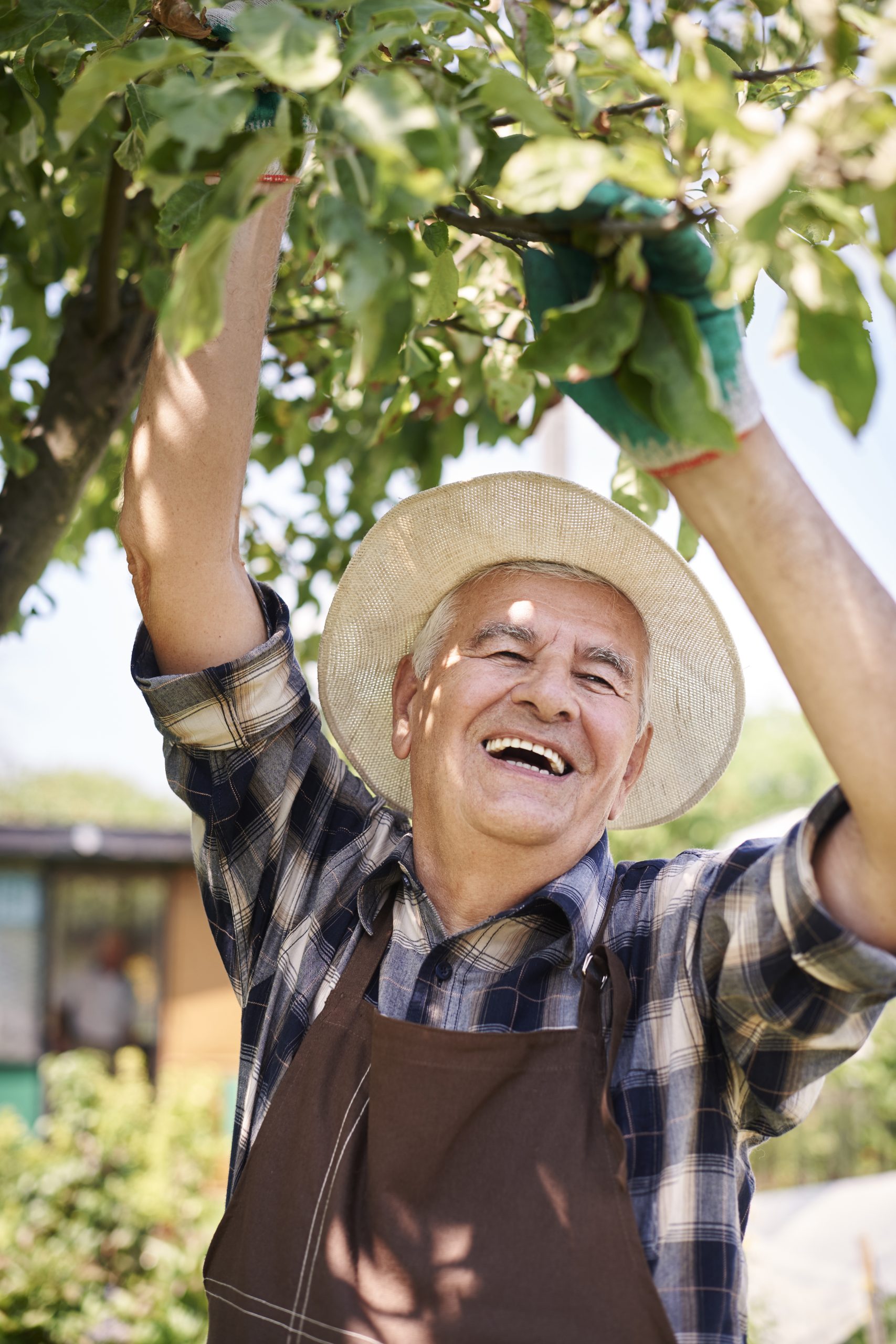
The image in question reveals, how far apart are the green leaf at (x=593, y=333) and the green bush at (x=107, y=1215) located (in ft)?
14.6

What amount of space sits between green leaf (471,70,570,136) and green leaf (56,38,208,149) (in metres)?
0.26

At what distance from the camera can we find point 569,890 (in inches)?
63.3

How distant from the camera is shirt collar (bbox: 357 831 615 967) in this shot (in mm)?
1571

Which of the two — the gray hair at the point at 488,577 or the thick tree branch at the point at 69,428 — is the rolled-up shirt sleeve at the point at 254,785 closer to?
the gray hair at the point at 488,577

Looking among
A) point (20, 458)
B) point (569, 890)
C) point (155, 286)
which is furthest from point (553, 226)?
point (20, 458)

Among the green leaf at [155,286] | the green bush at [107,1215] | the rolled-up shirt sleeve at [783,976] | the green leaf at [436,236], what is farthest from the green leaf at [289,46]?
the green bush at [107,1215]

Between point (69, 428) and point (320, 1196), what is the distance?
170 cm

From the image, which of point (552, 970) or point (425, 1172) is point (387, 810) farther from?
point (425, 1172)

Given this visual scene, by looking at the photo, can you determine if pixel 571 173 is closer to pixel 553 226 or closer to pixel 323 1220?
pixel 553 226

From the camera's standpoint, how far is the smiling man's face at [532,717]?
5.46 feet

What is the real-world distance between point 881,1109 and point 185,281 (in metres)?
11.9

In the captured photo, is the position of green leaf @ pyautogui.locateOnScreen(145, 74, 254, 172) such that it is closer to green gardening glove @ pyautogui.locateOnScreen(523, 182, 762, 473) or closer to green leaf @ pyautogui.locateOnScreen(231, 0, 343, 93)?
green leaf @ pyautogui.locateOnScreen(231, 0, 343, 93)

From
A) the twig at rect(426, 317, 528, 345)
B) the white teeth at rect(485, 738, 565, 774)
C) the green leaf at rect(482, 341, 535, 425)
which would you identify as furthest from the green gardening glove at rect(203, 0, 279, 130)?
the green leaf at rect(482, 341, 535, 425)

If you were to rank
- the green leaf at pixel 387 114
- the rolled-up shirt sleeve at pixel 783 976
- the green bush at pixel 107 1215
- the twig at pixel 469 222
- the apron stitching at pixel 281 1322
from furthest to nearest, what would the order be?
the green bush at pixel 107 1215 → the apron stitching at pixel 281 1322 → the rolled-up shirt sleeve at pixel 783 976 → the twig at pixel 469 222 → the green leaf at pixel 387 114
